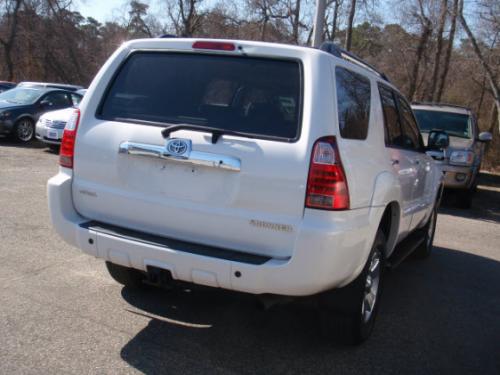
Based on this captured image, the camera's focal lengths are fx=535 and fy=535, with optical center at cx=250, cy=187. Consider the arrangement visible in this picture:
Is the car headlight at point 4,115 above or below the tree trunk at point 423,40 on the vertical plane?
below

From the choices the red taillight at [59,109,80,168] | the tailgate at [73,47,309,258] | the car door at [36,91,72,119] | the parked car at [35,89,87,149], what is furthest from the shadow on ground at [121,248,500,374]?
the car door at [36,91,72,119]

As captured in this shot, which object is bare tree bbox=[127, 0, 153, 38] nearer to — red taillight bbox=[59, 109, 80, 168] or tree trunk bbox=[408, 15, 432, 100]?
tree trunk bbox=[408, 15, 432, 100]

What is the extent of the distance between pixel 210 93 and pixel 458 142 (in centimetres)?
822

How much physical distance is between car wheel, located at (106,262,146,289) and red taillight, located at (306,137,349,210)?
1.73 metres

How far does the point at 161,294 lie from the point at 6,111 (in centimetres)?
1091

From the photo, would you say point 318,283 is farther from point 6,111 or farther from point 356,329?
point 6,111

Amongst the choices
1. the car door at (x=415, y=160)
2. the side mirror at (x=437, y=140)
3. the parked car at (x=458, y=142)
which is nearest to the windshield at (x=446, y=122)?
the parked car at (x=458, y=142)

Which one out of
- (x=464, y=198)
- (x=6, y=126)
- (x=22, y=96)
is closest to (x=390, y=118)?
(x=464, y=198)

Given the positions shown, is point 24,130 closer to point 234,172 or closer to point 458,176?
point 458,176

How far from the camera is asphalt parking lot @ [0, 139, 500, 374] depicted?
3.30m

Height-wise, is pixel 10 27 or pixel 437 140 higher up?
pixel 10 27

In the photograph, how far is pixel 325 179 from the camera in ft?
9.76

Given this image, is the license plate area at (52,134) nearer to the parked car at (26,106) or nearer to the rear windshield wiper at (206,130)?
the parked car at (26,106)

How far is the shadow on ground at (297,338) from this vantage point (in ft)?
11.0
